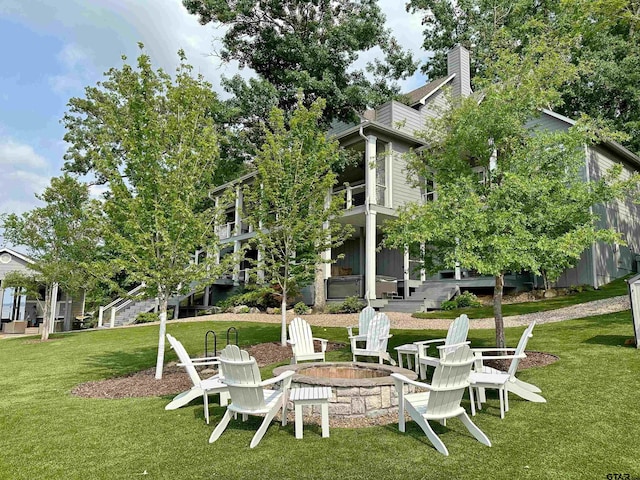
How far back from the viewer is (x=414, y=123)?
2027 centimetres

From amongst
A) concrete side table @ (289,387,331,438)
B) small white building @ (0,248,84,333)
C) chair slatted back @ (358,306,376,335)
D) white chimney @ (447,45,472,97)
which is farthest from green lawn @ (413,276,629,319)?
small white building @ (0,248,84,333)

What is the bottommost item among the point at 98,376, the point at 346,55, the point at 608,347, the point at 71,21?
the point at 98,376

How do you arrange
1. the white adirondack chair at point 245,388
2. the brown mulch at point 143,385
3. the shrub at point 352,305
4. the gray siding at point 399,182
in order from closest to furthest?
the white adirondack chair at point 245,388
the brown mulch at point 143,385
the shrub at point 352,305
the gray siding at point 399,182

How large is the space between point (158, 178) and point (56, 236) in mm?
10837

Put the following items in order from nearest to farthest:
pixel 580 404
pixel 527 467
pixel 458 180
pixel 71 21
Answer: pixel 527 467 < pixel 580 404 < pixel 458 180 < pixel 71 21

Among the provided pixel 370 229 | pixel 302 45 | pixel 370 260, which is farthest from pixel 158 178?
pixel 302 45

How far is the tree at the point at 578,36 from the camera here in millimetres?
14836

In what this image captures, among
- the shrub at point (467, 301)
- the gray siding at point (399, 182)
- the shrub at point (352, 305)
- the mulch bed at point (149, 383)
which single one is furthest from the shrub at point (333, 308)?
the mulch bed at point (149, 383)

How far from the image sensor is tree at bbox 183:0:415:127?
19375 millimetres

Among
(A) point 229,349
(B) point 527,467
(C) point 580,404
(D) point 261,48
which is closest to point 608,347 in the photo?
(C) point 580,404

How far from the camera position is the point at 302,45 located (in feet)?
64.9

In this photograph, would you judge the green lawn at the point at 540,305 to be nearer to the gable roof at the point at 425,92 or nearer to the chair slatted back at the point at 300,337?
the chair slatted back at the point at 300,337

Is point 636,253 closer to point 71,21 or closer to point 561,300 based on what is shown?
point 561,300

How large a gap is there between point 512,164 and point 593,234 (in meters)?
1.68
